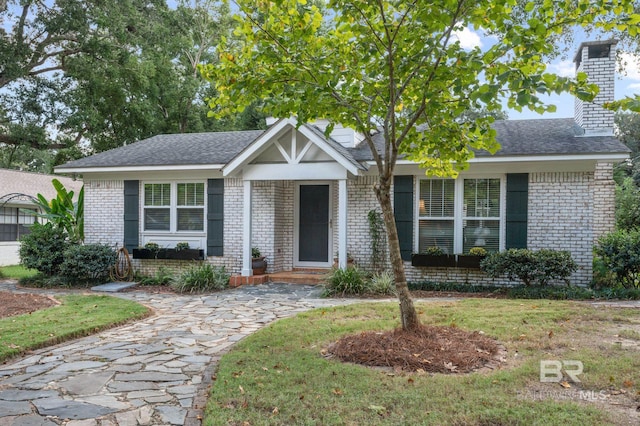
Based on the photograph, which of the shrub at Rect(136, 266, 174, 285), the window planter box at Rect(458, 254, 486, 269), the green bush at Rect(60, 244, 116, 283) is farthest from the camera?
the shrub at Rect(136, 266, 174, 285)

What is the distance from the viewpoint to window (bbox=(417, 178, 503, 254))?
10828 mm

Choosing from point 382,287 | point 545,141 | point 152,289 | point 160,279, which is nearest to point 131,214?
point 160,279

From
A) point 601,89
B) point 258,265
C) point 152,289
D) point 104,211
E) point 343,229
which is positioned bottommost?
point 152,289

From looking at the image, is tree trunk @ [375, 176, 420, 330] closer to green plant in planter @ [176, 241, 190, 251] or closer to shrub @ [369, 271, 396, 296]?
shrub @ [369, 271, 396, 296]

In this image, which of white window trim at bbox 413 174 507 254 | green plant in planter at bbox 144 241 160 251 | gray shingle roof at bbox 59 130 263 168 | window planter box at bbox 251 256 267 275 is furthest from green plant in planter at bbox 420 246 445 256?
green plant in planter at bbox 144 241 160 251

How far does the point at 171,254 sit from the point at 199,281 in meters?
1.87

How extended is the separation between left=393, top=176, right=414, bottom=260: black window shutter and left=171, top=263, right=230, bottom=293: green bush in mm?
4110

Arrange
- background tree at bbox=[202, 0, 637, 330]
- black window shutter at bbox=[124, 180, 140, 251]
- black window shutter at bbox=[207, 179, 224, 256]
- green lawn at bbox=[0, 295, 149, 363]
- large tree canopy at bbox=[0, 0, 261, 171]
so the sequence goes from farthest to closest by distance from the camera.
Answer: large tree canopy at bbox=[0, 0, 261, 171] → black window shutter at bbox=[124, 180, 140, 251] → black window shutter at bbox=[207, 179, 224, 256] → green lawn at bbox=[0, 295, 149, 363] → background tree at bbox=[202, 0, 637, 330]

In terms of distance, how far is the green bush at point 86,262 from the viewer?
1170 centimetres

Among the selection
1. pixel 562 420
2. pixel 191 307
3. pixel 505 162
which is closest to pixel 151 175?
pixel 191 307

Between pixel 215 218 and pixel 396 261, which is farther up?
pixel 215 218

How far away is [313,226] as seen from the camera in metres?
12.7

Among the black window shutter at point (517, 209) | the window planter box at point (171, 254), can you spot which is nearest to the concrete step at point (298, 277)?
the window planter box at point (171, 254)

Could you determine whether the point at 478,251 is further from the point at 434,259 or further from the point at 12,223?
the point at 12,223
